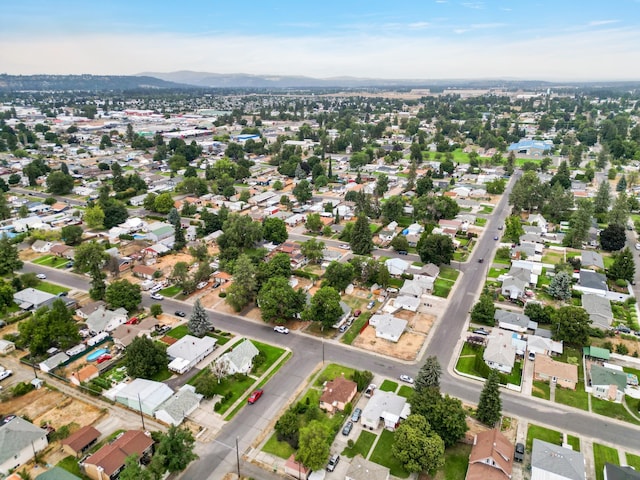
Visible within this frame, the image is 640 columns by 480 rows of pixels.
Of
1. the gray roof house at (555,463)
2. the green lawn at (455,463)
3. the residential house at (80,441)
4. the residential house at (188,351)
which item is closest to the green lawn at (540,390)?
the gray roof house at (555,463)

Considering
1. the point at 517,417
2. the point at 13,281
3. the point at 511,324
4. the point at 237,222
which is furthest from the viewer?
the point at 237,222

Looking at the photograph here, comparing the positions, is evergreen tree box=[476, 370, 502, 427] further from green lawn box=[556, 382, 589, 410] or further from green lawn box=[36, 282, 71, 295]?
green lawn box=[36, 282, 71, 295]

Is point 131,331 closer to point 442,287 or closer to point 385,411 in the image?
point 385,411

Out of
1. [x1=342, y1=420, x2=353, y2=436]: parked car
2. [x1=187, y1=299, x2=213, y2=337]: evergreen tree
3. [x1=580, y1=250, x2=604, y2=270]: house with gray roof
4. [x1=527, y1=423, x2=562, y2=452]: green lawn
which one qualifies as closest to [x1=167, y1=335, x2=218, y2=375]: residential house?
[x1=187, y1=299, x2=213, y2=337]: evergreen tree

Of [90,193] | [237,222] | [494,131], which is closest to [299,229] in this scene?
[237,222]

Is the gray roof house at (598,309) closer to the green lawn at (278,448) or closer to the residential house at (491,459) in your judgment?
the residential house at (491,459)

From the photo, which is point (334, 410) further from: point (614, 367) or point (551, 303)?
point (551, 303)
